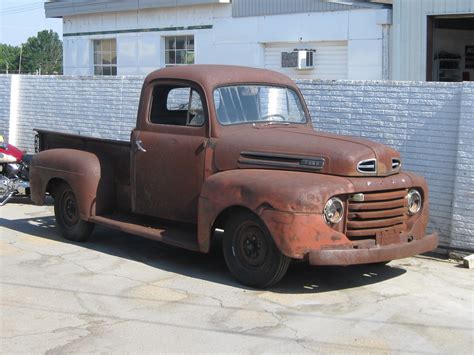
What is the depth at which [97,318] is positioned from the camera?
5844 mm

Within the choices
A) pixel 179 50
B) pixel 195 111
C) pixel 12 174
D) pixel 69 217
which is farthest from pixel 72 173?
pixel 179 50

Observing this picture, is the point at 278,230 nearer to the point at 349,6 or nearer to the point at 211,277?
the point at 211,277

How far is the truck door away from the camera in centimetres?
734

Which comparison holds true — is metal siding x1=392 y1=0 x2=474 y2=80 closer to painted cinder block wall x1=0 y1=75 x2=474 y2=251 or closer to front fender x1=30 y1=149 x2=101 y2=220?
painted cinder block wall x1=0 y1=75 x2=474 y2=251

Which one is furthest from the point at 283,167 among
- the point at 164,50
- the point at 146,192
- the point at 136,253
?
the point at 164,50

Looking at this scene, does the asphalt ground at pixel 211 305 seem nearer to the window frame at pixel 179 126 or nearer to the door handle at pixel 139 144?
Result: the door handle at pixel 139 144

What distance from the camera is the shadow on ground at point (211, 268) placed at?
6891 mm

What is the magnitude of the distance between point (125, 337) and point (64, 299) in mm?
1198

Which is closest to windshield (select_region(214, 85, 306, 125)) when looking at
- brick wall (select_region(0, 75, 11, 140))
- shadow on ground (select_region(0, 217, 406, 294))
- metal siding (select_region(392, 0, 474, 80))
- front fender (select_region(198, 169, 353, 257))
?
front fender (select_region(198, 169, 353, 257))

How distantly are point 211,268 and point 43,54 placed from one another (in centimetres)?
8829

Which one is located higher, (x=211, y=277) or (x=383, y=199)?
(x=383, y=199)

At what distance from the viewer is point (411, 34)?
1564 centimetres

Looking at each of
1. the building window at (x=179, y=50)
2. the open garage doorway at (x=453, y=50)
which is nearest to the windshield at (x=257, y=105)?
the open garage doorway at (x=453, y=50)

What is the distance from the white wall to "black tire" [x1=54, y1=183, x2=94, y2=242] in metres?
9.56
